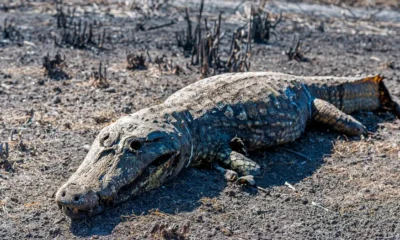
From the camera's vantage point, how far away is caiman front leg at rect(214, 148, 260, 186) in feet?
18.8

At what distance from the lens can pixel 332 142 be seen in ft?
22.7

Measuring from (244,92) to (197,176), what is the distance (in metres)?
1.17

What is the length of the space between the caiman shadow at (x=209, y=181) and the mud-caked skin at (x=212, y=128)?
7 cm

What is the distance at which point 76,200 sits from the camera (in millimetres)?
4742

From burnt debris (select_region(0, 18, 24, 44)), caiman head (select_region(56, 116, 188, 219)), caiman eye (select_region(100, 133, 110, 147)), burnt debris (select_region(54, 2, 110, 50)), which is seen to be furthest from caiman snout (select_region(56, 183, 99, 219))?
burnt debris (select_region(0, 18, 24, 44))

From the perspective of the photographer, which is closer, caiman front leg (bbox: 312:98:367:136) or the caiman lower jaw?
the caiman lower jaw

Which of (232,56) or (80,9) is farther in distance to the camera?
(80,9)

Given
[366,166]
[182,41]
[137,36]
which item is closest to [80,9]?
[137,36]

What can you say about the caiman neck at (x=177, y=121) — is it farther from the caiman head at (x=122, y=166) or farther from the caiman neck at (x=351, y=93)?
the caiman neck at (x=351, y=93)

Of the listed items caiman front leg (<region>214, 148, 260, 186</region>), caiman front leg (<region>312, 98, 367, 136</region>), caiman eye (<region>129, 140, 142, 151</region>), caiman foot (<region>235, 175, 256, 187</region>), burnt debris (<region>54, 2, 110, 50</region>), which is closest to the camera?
caiman eye (<region>129, 140, 142, 151</region>)

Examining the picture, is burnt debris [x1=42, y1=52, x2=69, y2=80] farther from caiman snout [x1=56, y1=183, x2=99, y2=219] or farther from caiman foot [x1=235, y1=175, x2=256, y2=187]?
caiman snout [x1=56, y1=183, x2=99, y2=219]

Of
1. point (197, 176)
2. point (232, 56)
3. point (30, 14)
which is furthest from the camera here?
point (30, 14)

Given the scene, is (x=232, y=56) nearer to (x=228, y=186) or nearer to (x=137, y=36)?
(x=137, y=36)

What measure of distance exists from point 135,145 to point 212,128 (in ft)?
3.48
